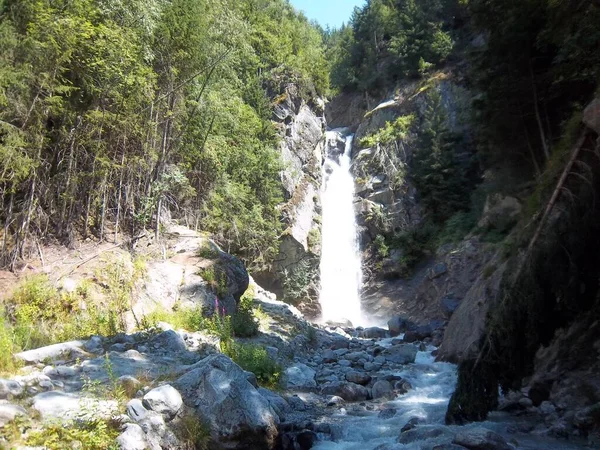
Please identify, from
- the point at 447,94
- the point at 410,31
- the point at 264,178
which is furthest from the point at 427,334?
the point at 410,31

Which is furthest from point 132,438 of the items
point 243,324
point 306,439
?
point 243,324

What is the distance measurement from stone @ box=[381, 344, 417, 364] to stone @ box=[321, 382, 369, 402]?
351 centimetres

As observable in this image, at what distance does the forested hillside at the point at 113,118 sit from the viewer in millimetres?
10305

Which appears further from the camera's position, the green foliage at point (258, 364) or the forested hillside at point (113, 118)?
the forested hillside at point (113, 118)

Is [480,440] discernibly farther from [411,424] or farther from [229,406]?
[229,406]

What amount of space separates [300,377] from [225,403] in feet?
15.9

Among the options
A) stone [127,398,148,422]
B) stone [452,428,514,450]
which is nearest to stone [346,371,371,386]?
stone [452,428,514,450]

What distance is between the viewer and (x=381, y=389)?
9.14m

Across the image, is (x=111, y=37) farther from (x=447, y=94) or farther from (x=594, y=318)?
(x=447, y=94)

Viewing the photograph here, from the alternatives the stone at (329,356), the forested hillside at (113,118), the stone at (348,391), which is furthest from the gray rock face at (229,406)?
the forested hillside at (113,118)

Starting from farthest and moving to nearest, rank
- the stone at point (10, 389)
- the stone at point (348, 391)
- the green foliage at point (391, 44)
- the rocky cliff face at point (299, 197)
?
the green foliage at point (391, 44) → the rocky cliff face at point (299, 197) → the stone at point (348, 391) → the stone at point (10, 389)

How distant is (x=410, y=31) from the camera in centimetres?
3516

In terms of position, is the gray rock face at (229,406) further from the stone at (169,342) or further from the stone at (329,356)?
the stone at (329,356)

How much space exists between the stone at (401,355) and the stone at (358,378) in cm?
251
